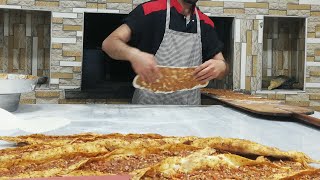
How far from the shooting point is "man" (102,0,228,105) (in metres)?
2.60

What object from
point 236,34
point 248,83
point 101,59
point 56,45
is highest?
point 236,34

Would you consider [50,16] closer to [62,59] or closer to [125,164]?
[62,59]

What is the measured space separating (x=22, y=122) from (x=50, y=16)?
2711mm

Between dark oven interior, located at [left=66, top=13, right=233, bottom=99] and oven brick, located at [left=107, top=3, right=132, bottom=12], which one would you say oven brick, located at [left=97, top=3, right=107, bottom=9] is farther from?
dark oven interior, located at [left=66, top=13, right=233, bottom=99]

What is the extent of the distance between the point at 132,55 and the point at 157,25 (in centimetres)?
59

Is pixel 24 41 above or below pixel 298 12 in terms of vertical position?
below

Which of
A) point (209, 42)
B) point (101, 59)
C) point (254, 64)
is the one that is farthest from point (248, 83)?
point (101, 59)

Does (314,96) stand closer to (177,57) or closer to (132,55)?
(177,57)

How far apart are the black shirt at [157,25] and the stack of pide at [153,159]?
1.64 m

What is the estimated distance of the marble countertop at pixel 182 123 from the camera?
1218 millimetres

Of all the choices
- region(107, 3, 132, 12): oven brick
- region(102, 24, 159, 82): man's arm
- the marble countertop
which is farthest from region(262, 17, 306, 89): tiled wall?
the marble countertop

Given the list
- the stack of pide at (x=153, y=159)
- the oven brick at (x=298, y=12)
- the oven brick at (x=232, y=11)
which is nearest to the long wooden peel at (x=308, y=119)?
the stack of pide at (x=153, y=159)

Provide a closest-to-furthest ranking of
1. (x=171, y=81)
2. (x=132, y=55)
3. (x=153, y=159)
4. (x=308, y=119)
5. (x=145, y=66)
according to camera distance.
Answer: (x=153, y=159) < (x=308, y=119) < (x=145, y=66) < (x=132, y=55) < (x=171, y=81)

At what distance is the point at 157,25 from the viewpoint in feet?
8.89
